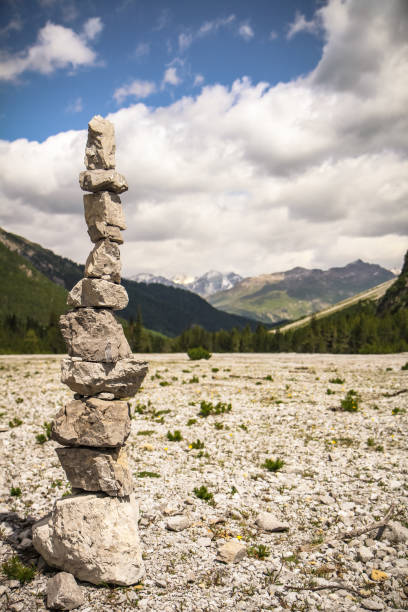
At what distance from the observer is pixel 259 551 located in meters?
9.28

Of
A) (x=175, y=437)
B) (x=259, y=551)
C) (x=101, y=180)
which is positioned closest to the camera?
(x=259, y=551)

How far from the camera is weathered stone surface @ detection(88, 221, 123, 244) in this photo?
9703mm

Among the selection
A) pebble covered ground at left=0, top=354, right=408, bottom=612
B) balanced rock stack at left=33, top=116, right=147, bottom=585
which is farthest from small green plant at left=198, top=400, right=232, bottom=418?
balanced rock stack at left=33, top=116, right=147, bottom=585

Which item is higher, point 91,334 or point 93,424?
point 91,334

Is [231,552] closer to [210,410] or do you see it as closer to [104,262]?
[104,262]

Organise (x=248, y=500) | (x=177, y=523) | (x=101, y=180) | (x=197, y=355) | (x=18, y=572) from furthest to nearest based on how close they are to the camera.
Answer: (x=197, y=355) < (x=248, y=500) < (x=177, y=523) < (x=101, y=180) < (x=18, y=572)

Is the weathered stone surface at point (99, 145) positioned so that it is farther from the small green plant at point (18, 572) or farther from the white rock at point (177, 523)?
the white rock at point (177, 523)

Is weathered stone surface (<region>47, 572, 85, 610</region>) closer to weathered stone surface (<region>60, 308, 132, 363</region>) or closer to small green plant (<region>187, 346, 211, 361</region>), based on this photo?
weathered stone surface (<region>60, 308, 132, 363</region>)

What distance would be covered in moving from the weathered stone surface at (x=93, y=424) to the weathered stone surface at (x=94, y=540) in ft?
4.69

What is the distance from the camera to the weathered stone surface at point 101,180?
9586mm

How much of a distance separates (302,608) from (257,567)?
152cm

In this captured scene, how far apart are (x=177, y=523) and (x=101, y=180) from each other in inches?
397

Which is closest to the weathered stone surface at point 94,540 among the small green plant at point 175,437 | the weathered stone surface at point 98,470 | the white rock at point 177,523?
the weathered stone surface at point 98,470

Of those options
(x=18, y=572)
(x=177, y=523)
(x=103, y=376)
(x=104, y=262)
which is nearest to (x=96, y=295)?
(x=104, y=262)
